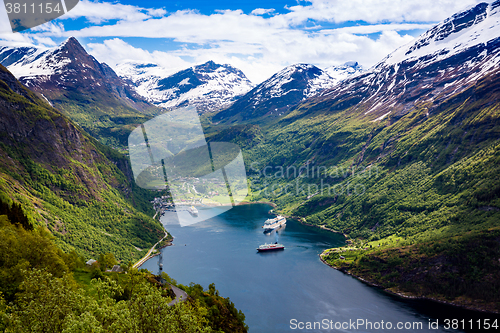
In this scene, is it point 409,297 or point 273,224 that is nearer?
point 409,297

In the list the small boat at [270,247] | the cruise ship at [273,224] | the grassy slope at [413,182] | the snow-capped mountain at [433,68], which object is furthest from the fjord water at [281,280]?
the snow-capped mountain at [433,68]

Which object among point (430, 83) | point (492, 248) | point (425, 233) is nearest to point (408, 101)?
point (430, 83)

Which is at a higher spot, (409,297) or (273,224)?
(273,224)

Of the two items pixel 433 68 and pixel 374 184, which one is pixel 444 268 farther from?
pixel 433 68

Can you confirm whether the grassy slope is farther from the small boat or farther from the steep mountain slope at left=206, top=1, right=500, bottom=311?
the small boat

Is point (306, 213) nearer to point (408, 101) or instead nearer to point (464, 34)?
point (408, 101)

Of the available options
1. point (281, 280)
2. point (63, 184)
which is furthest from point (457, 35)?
point (63, 184)

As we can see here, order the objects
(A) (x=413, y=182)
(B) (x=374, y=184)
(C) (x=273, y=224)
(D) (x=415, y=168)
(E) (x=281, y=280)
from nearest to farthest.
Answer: (E) (x=281, y=280)
(A) (x=413, y=182)
(C) (x=273, y=224)
(D) (x=415, y=168)
(B) (x=374, y=184)

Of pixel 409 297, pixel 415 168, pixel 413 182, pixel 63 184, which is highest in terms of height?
pixel 63 184
